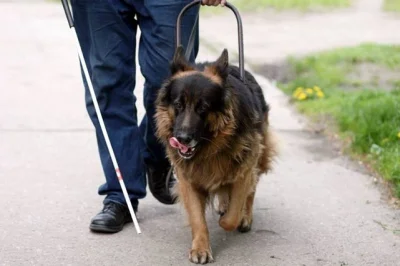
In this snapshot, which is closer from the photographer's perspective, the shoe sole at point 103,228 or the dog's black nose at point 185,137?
the dog's black nose at point 185,137

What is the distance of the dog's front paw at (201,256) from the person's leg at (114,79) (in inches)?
31.9

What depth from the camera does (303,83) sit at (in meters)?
9.59

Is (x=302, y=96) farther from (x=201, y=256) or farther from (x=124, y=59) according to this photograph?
(x=201, y=256)

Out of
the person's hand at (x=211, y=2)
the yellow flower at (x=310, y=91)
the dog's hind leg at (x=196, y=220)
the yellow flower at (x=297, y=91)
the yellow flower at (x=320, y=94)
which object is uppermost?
the person's hand at (x=211, y=2)

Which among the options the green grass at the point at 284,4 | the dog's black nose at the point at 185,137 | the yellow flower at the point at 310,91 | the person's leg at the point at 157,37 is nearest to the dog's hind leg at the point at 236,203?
the dog's black nose at the point at 185,137

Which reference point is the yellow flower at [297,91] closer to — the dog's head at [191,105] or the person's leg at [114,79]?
the person's leg at [114,79]

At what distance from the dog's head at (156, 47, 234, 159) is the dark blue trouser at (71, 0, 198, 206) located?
0.49 m

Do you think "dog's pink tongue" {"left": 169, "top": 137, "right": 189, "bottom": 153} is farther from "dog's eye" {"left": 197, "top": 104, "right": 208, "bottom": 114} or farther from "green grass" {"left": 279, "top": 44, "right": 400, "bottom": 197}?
"green grass" {"left": 279, "top": 44, "right": 400, "bottom": 197}

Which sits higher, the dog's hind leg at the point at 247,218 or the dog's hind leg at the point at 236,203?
the dog's hind leg at the point at 236,203

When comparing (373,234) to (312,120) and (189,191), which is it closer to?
(189,191)

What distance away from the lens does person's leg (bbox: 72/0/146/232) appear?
511cm

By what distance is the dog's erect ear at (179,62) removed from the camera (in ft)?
15.1

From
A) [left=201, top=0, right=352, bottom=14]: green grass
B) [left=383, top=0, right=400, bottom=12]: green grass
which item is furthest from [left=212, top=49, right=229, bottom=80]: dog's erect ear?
[left=383, top=0, right=400, bottom=12]: green grass

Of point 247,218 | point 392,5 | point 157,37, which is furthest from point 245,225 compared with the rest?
point 392,5
